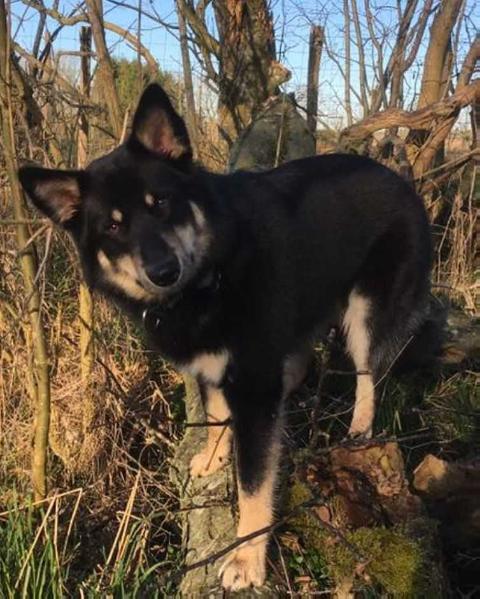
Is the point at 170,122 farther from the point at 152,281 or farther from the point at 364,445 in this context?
the point at 364,445

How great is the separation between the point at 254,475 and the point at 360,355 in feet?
3.92

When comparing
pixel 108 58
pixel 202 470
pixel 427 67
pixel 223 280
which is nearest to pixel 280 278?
pixel 223 280

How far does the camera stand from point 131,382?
396 centimetres

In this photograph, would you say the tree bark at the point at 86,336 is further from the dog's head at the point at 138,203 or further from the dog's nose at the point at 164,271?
the dog's nose at the point at 164,271

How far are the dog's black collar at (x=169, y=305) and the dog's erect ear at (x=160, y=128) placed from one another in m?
0.50

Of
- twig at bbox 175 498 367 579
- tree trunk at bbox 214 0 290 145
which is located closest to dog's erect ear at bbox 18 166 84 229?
twig at bbox 175 498 367 579

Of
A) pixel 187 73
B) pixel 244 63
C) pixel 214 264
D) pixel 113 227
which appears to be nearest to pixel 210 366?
pixel 214 264

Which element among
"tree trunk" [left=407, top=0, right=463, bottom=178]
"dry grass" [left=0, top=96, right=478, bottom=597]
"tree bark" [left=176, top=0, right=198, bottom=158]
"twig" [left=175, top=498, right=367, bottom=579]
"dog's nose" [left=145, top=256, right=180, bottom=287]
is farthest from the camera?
"tree trunk" [left=407, top=0, right=463, bottom=178]

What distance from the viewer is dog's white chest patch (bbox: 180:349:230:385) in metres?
2.75

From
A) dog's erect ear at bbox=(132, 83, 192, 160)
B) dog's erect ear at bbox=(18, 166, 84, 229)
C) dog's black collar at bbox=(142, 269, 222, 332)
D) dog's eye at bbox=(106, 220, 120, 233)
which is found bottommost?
dog's black collar at bbox=(142, 269, 222, 332)

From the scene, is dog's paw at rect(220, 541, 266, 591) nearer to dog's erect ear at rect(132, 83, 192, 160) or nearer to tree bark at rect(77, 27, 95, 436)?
tree bark at rect(77, 27, 95, 436)

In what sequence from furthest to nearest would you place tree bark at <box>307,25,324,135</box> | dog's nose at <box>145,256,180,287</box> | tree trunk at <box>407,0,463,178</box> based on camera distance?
tree bark at <box>307,25,324,135</box>, tree trunk at <box>407,0,463,178</box>, dog's nose at <box>145,256,180,287</box>

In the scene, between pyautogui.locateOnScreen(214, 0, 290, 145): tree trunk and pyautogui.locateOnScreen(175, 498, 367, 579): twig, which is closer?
pyautogui.locateOnScreen(175, 498, 367, 579): twig

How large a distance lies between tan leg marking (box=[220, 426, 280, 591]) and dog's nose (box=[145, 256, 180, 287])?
78 cm
